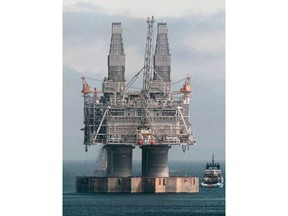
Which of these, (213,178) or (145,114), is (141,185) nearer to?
(145,114)

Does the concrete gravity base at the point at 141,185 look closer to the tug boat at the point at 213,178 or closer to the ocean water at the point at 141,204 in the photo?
the ocean water at the point at 141,204

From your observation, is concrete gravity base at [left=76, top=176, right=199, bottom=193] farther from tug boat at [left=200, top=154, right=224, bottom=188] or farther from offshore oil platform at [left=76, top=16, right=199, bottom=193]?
tug boat at [left=200, top=154, right=224, bottom=188]

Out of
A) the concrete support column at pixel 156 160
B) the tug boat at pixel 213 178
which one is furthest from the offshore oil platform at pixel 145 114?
the tug boat at pixel 213 178

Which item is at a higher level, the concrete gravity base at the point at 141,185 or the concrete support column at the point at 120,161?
the concrete support column at the point at 120,161

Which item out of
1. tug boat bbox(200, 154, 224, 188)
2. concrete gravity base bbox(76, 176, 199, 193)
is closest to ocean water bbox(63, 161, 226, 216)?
concrete gravity base bbox(76, 176, 199, 193)

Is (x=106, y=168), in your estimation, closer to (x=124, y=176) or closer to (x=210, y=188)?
(x=124, y=176)

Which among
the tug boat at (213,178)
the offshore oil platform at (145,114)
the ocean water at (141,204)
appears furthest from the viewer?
the tug boat at (213,178)
